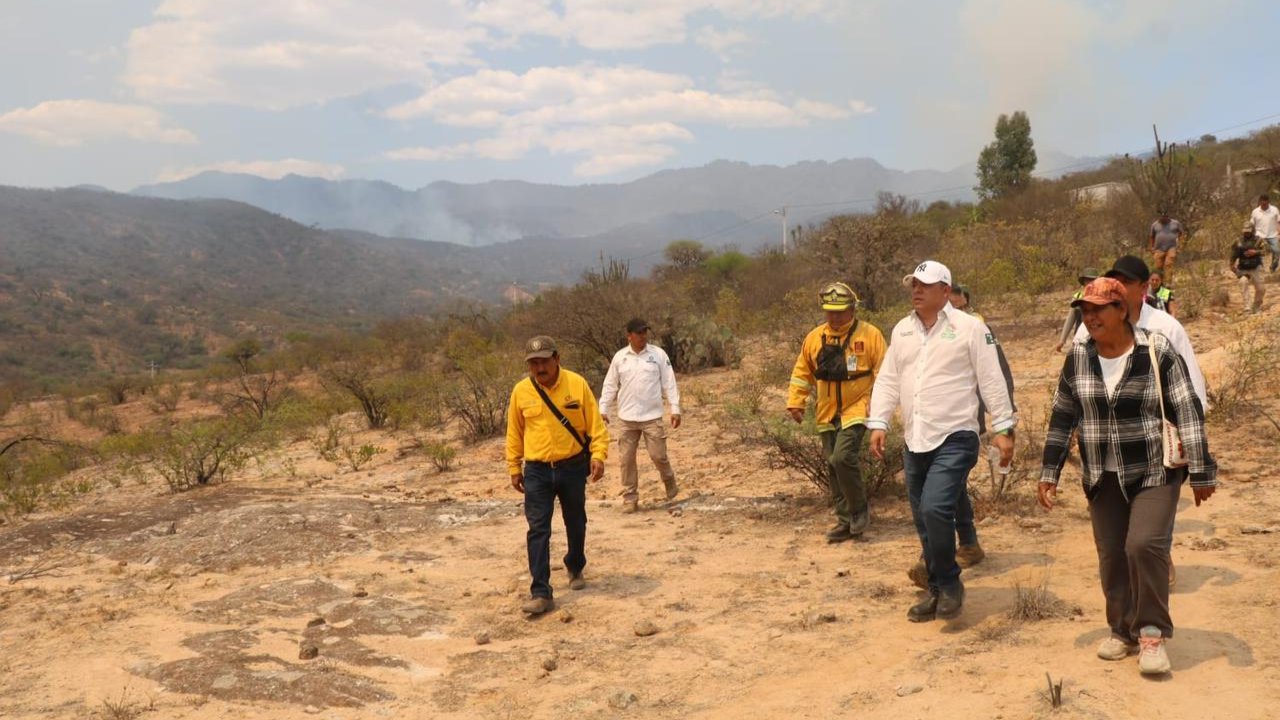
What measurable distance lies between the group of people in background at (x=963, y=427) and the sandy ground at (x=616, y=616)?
27 centimetres

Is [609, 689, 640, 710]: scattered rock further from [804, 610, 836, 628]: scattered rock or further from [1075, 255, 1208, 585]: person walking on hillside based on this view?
[1075, 255, 1208, 585]: person walking on hillside

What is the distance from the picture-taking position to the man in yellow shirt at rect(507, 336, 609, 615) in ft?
17.6

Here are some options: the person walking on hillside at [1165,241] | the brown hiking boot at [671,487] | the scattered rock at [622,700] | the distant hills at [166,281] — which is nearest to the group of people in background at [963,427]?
the scattered rock at [622,700]

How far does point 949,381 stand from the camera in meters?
4.26

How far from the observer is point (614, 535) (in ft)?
22.9

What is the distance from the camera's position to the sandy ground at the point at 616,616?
12.3 feet

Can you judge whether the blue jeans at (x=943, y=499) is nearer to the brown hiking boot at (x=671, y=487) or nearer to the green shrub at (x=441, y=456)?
the brown hiking boot at (x=671, y=487)

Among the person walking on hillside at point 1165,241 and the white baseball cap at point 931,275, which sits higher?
the person walking on hillside at point 1165,241

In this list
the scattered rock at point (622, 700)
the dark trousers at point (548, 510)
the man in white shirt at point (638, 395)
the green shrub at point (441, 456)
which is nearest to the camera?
the scattered rock at point (622, 700)

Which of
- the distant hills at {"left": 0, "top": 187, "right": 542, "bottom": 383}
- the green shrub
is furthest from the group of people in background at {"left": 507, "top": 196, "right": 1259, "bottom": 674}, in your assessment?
the distant hills at {"left": 0, "top": 187, "right": 542, "bottom": 383}

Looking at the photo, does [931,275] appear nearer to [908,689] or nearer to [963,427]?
[963,427]

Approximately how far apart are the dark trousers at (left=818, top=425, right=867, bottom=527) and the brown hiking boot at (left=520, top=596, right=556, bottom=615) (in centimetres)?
204

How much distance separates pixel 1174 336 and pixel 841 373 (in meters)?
2.19

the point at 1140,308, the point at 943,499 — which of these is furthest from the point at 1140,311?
the point at 943,499
